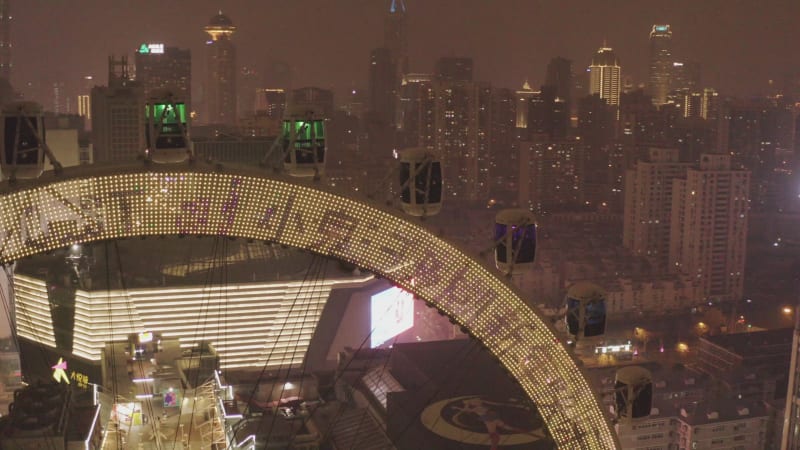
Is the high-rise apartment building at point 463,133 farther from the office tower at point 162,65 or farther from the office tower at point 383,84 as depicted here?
the office tower at point 162,65

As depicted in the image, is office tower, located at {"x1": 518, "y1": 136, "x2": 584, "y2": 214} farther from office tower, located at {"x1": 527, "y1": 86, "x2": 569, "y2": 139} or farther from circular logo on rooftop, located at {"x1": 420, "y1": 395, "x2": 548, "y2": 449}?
circular logo on rooftop, located at {"x1": 420, "y1": 395, "x2": 548, "y2": 449}

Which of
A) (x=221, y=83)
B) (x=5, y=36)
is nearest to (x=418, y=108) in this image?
(x=221, y=83)

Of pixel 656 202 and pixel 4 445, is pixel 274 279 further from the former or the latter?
pixel 656 202

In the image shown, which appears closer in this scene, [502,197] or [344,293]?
[344,293]

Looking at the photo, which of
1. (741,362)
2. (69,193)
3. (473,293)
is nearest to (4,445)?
(69,193)

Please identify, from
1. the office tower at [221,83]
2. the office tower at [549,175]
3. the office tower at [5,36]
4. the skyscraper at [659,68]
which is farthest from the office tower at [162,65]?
the skyscraper at [659,68]

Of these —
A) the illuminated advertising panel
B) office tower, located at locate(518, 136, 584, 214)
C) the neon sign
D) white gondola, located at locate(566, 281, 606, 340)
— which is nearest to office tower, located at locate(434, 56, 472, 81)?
office tower, located at locate(518, 136, 584, 214)

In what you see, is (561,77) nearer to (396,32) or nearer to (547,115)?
(547,115)
